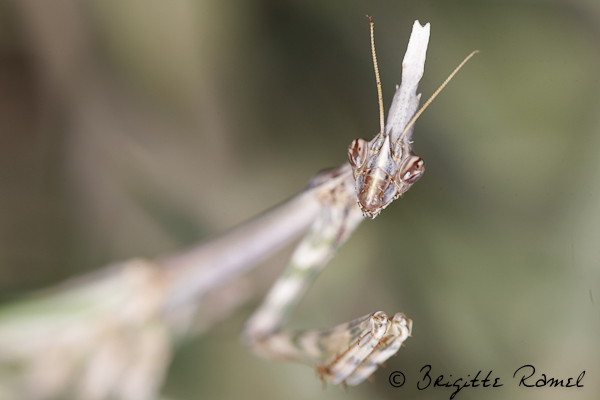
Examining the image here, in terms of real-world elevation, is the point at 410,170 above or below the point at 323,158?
below

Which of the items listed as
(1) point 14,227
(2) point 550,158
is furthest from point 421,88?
(1) point 14,227

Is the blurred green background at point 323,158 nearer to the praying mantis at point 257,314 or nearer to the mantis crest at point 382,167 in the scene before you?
the praying mantis at point 257,314

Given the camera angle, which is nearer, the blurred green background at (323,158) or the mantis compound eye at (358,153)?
the mantis compound eye at (358,153)

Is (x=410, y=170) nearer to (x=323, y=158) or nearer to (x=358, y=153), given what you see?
(x=358, y=153)

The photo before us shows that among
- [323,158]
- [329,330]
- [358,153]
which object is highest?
[323,158]

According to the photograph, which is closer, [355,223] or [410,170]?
[410,170]

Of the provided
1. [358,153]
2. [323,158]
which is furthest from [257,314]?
[323,158]

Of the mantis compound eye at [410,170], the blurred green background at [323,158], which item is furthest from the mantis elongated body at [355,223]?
the blurred green background at [323,158]
